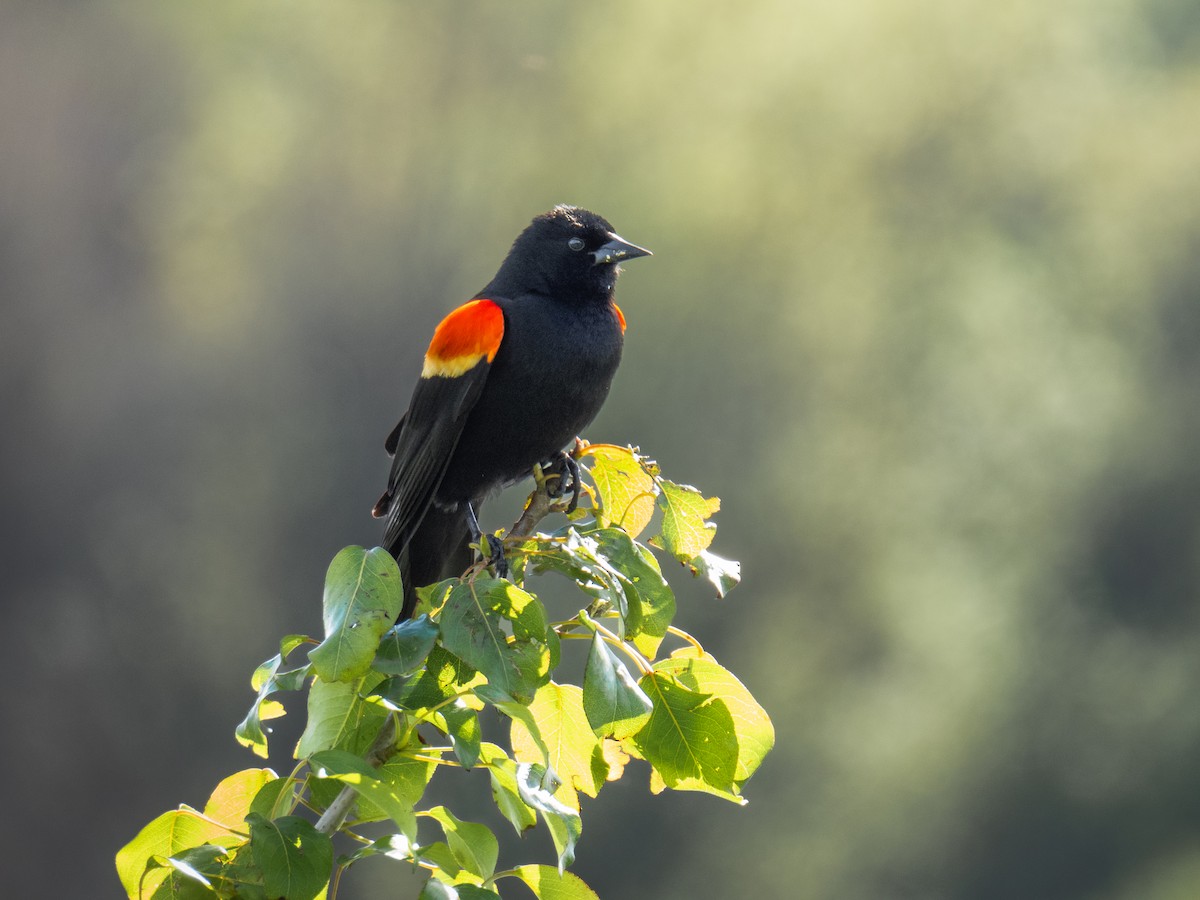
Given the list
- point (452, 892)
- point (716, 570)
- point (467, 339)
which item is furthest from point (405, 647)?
point (467, 339)

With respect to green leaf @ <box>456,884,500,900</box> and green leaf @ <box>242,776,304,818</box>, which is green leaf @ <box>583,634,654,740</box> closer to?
green leaf @ <box>456,884,500,900</box>

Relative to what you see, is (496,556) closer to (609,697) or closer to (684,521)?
(684,521)

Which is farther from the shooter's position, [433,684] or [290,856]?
[433,684]

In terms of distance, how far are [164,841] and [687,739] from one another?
58cm

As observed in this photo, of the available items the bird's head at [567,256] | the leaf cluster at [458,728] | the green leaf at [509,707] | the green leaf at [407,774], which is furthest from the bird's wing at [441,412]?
the green leaf at [509,707]

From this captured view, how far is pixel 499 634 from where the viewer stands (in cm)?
127

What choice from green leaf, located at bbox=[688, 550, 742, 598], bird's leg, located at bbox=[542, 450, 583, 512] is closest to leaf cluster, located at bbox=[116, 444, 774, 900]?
green leaf, located at bbox=[688, 550, 742, 598]

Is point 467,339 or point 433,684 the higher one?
point 467,339

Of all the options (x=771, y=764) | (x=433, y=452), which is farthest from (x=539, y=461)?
(x=771, y=764)

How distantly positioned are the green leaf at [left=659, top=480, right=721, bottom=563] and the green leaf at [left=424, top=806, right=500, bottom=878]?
0.49 metres

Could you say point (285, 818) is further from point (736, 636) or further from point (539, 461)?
point (736, 636)

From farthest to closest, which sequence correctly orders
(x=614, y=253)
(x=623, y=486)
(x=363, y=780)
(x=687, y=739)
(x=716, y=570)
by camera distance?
(x=614, y=253), (x=623, y=486), (x=716, y=570), (x=687, y=739), (x=363, y=780)

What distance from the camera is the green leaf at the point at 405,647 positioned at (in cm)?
127

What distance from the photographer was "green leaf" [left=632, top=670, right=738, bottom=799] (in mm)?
1373
